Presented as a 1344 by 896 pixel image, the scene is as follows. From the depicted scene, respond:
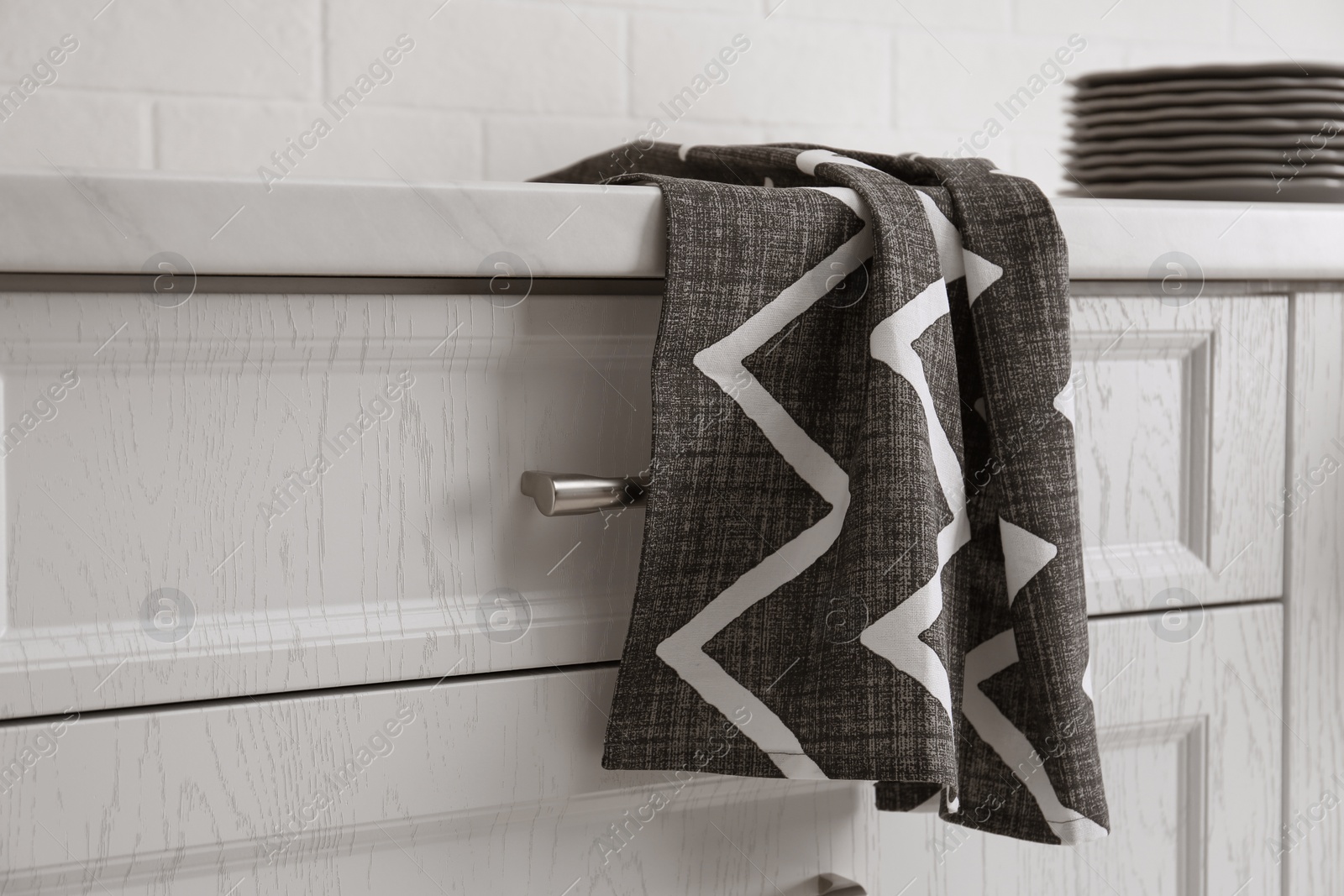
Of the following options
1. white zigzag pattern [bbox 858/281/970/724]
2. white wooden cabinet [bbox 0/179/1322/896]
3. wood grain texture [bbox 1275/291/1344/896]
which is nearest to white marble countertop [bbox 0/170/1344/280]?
white wooden cabinet [bbox 0/179/1322/896]

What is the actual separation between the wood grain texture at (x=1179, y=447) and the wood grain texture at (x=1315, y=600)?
0.04 feet

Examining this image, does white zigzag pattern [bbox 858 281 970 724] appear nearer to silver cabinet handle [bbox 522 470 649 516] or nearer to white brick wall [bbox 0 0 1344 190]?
silver cabinet handle [bbox 522 470 649 516]

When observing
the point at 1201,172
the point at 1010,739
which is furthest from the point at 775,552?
the point at 1201,172

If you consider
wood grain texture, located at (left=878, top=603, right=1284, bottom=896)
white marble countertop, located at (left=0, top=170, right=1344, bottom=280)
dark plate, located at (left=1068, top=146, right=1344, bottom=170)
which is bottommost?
wood grain texture, located at (left=878, top=603, right=1284, bottom=896)

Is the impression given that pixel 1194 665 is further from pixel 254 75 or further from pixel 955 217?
pixel 254 75

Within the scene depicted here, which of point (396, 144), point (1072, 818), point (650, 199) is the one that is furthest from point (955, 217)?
point (396, 144)

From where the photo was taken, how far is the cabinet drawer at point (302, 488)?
45cm

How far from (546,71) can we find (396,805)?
0.67 m

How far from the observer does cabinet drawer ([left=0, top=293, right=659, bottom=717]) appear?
45 cm

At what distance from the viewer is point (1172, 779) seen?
640 millimetres

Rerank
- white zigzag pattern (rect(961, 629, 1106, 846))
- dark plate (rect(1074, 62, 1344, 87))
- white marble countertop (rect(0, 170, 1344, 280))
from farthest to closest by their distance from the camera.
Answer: dark plate (rect(1074, 62, 1344, 87)), white zigzag pattern (rect(961, 629, 1106, 846)), white marble countertop (rect(0, 170, 1344, 280))

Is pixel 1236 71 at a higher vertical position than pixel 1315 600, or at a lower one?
higher

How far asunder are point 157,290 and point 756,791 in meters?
0.37

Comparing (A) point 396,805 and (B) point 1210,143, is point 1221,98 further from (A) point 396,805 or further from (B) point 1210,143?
(A) point 396,805
